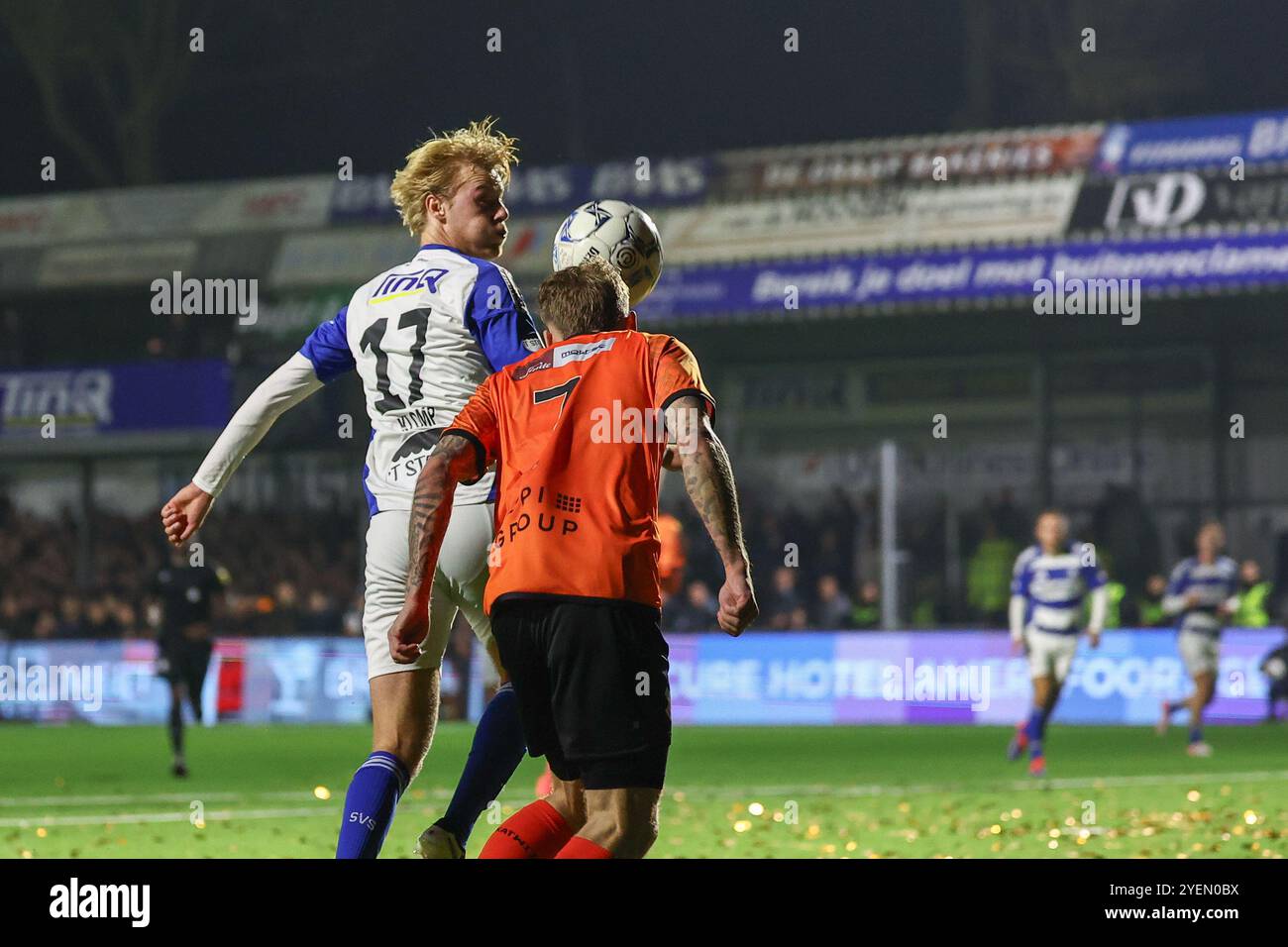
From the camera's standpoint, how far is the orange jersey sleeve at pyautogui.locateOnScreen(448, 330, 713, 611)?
488 cm

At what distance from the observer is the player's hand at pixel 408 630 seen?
5078 mm

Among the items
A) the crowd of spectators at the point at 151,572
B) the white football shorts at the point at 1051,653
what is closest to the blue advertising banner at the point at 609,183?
the crowd of spectators at the point at 151,572

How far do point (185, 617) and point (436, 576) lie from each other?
10702 millimetres

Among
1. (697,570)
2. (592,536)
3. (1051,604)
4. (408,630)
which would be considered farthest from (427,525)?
(697,570)

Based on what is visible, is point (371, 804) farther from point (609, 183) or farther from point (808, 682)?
point (609, 183)

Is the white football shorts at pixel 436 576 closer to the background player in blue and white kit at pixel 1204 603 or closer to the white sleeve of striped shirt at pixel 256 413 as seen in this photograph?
the white sleeve of striped shirt at pixel 256 413

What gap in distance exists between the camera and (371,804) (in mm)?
5492

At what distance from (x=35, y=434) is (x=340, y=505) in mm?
5153

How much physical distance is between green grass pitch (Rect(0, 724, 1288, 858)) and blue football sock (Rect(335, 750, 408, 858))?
12.1 feet

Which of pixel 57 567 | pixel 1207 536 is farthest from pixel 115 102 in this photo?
pixel 1207 536

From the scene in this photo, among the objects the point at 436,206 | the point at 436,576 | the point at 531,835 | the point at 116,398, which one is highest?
the point at 116,398

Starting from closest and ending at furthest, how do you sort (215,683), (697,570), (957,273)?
1. (215,683)
2. (697,570)
3. (957,273)

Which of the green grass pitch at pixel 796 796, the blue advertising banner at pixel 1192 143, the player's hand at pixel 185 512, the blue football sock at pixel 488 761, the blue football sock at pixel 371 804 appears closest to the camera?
the blue football sock at pixel 371 804

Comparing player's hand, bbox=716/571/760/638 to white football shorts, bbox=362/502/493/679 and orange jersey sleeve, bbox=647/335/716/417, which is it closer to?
orange jersey sleeve, bbox=647/335/716/417
